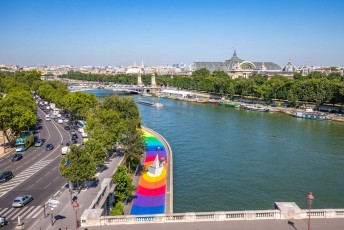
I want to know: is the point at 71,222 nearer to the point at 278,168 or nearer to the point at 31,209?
the point at 31,209

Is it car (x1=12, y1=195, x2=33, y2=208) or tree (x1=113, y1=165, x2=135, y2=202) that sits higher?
tree (x1=113, y1=165, x2=135, y2=202)

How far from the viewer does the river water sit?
2511cm

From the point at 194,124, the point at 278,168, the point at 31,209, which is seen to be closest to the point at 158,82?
the point at 194,124

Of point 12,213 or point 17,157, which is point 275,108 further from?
point 12,213

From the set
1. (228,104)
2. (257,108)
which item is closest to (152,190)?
(257,108)

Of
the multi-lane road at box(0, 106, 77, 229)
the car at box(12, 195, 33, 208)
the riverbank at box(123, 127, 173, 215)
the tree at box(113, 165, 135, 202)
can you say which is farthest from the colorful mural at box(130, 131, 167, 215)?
the car at box(12, 195, 33, 208)

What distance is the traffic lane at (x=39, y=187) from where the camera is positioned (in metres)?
22.0

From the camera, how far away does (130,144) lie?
28.3 meters

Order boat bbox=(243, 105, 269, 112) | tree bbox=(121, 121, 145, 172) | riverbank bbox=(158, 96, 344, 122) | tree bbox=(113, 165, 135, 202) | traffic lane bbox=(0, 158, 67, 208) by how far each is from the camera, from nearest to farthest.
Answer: tree bbox=(113, 165, 135, 202), traffic lane bbox=(0, 158, 67, 208), tree bbox=(121, 121, 145, 172), riverbank bbox=(158, 96, 344, 122), boat bbox=(243, 105, 269, 112)

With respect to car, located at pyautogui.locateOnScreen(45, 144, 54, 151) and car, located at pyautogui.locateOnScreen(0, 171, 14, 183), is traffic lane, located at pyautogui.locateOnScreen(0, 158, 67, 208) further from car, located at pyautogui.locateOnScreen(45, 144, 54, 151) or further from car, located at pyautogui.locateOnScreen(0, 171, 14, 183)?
car, located at pyautogui.locateOnScreen(45, 144, 54, 151)

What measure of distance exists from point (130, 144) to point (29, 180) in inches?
324

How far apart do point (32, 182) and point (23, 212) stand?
5870 mm

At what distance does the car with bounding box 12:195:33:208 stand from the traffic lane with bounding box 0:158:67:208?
0.36 meters

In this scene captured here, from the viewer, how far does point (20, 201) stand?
68.7ft
